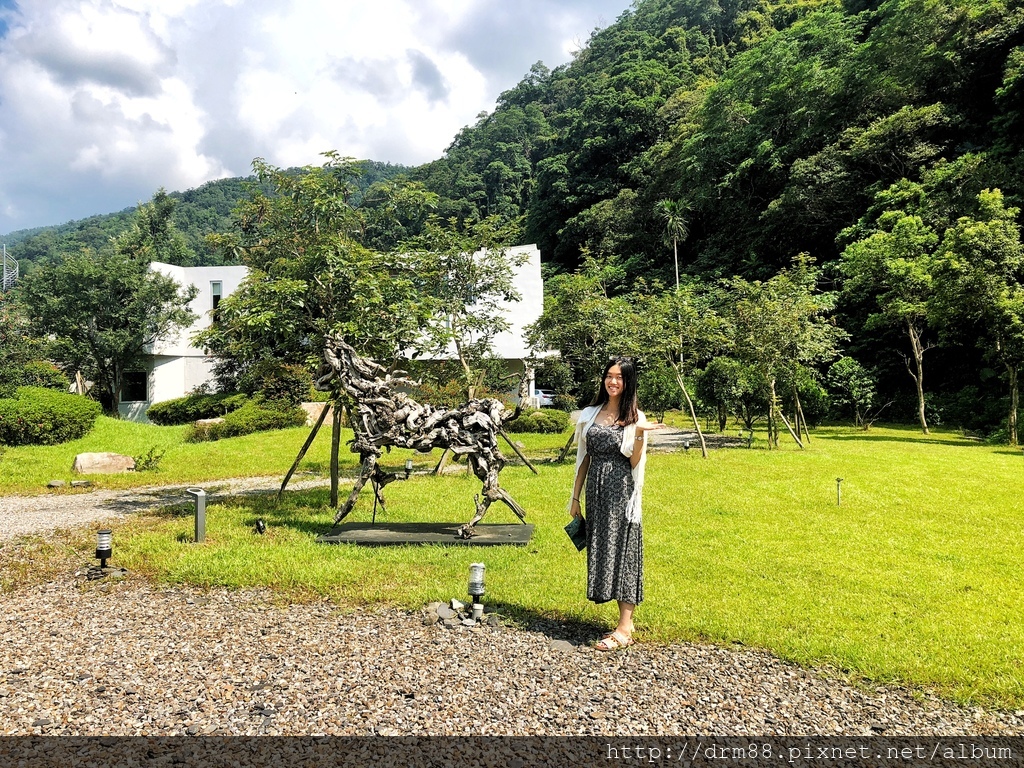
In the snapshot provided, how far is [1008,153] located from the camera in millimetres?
24734

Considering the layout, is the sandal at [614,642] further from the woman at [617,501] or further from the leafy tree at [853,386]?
the leafy tree at [853,386]

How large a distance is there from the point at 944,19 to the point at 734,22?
3002cm

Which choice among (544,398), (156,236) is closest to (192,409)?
(544,398)

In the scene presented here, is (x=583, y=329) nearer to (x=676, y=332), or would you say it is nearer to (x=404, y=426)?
(x=676, y=332)

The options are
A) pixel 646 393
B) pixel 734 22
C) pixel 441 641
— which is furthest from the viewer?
pixel 734 22

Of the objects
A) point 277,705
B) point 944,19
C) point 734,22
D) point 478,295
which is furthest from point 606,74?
point 277,705

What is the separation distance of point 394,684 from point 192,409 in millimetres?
22640

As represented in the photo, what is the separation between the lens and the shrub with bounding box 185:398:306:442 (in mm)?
18906

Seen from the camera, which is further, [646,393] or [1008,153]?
[1008,153]

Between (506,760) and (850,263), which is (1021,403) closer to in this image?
(850,263)

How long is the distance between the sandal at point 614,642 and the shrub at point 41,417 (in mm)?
16903

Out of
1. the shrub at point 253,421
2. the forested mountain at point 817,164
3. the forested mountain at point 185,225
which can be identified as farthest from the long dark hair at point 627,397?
the forested mountain at point 185,225

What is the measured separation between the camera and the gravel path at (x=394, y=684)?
10.8 feet

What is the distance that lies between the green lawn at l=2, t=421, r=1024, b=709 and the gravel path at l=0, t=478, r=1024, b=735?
0.38 meters
